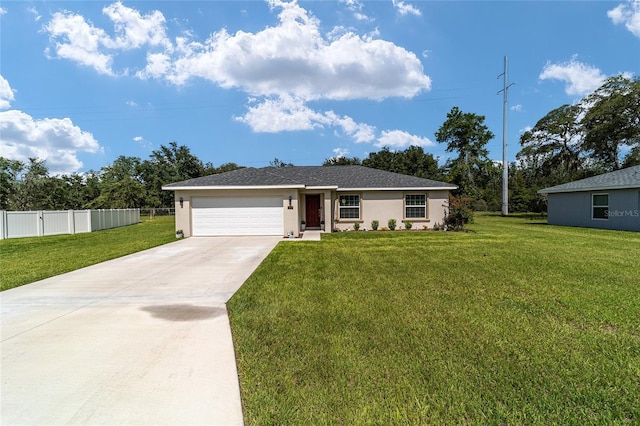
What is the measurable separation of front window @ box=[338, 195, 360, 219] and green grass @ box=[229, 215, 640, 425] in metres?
10.4

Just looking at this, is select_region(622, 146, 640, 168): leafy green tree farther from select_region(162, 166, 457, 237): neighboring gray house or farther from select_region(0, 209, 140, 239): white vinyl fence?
select_region(0, 209, 140, 239): white vinyl fence

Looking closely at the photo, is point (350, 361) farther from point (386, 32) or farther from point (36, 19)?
point (386, 32)

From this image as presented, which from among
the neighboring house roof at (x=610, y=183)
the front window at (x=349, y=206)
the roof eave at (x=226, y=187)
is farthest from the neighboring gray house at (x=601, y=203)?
the roof eave at (x=226, y=187)

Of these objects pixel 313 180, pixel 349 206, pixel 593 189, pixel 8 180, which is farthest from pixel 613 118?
pixel 8 180

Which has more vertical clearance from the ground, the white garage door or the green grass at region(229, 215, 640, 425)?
the white garage door

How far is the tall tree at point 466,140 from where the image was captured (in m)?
38.2

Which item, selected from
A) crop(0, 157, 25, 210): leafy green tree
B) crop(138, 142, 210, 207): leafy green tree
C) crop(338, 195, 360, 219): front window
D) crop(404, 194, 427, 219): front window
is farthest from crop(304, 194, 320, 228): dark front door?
crop(138, 142, 210, 207): leafy green tree

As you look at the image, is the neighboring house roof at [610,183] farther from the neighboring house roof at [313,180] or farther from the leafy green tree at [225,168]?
the leafy green tree at [225,168]

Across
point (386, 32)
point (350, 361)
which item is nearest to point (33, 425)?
point (350, 361)

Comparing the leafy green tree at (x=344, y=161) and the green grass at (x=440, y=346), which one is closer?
the green grass at (x=440, y=346)

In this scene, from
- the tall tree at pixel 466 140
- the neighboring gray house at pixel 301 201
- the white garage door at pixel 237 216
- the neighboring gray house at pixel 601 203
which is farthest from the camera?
the tall tree at pixel 466 140

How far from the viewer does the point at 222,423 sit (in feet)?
7.27

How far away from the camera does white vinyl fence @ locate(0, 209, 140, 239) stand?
15.6 meters

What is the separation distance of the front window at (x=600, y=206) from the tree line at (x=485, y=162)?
28.7 ft
